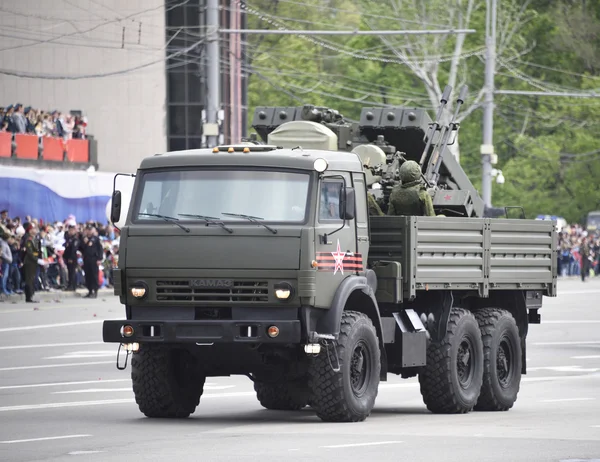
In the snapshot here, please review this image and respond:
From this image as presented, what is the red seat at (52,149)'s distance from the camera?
142ft

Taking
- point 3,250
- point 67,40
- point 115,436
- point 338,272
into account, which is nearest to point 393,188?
point 338,272

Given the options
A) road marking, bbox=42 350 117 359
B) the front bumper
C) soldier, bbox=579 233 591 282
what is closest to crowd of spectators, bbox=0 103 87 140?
road marking, bbox=42 350 117 359

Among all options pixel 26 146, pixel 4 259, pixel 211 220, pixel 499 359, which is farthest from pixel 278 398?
pixel 26 146

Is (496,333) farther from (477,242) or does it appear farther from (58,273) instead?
(58,273)

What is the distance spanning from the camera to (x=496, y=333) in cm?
1783

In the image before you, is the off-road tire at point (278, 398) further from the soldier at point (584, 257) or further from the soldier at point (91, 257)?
the soldier at point (584, 257)

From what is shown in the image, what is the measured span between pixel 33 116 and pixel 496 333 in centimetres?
2766

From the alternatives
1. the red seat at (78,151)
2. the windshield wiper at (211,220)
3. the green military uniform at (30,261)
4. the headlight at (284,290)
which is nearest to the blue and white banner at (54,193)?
the red seat at (78,151)

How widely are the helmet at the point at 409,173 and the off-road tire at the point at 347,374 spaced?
2.27 m

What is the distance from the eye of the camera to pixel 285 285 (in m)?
14.7

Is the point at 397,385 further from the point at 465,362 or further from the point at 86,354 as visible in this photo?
the point at 86,354

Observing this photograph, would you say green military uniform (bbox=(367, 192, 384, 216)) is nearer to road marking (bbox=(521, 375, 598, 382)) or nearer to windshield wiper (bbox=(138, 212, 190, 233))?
windshield wiper (bbox=(138, 212, 190, 233))

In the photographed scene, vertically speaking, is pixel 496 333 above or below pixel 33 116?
below

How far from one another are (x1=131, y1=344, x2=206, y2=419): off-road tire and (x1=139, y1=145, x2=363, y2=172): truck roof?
5.73ft
